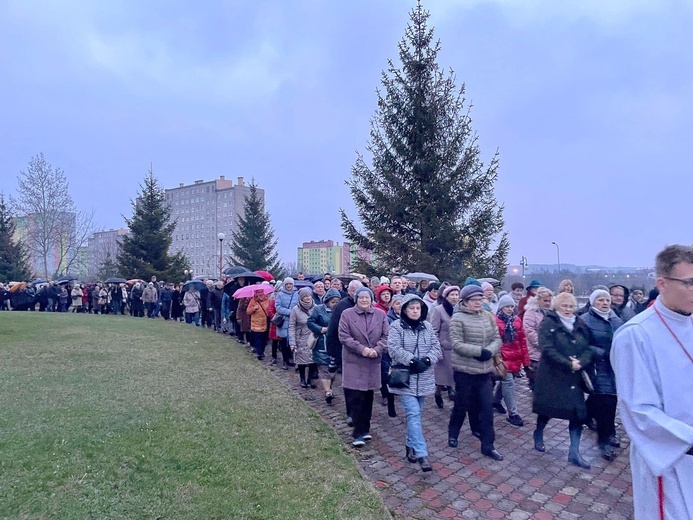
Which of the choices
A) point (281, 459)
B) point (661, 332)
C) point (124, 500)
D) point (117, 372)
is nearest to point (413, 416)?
point (281, 459)

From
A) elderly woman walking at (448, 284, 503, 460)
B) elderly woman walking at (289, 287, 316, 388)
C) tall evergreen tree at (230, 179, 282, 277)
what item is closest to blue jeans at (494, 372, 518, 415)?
elderly woman walking at (448, 284, 503, 460)

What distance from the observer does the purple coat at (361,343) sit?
6535 mm

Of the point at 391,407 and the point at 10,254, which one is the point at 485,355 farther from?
the point at 10,254

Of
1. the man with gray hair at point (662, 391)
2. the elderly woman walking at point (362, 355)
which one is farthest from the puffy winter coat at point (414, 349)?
the man with gray hair at point (662, 391)

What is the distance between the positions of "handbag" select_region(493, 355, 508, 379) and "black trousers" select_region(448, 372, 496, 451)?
1.50 feet

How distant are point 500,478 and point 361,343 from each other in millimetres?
2286

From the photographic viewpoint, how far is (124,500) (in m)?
4.27

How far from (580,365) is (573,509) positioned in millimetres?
1604

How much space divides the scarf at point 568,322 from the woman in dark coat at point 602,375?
0.23m

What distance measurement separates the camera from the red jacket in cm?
729

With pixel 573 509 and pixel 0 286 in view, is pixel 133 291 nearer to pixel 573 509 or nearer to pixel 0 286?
pixel 0 286

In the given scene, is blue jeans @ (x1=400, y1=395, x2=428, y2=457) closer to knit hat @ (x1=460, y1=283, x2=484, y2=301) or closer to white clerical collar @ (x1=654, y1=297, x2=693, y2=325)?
knit hat @ (x1=460, y1=283, x2=484, y2=301)

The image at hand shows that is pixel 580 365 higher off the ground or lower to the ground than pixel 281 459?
higher

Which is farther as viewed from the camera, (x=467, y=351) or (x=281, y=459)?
(x=467, y=351)
